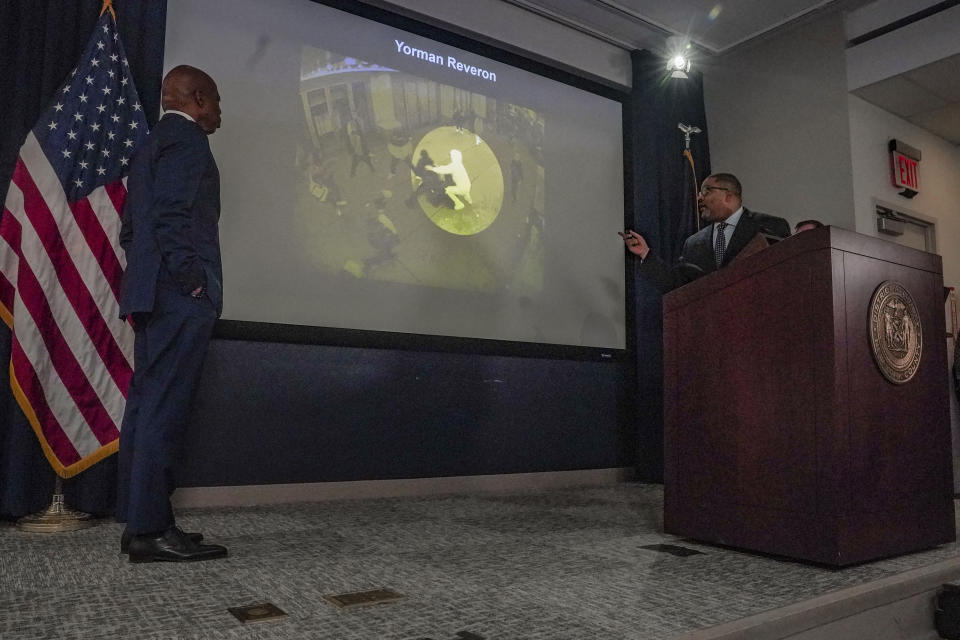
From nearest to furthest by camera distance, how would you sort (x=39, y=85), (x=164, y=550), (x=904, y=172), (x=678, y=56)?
(x=164, y=550), (x=39, y=85), (x=904, y=172), (x=678, y=56)

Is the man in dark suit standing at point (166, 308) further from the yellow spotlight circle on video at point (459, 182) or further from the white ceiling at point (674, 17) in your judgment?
the white ceiling at point (674, 17)

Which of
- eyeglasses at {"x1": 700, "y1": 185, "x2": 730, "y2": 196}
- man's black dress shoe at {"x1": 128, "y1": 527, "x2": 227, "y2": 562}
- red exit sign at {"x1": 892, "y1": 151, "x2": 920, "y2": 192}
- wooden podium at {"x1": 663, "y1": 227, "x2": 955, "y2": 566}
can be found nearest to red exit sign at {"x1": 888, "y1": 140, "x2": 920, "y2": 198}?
red exit sign at {"x1": 892, "y1": 151, "x2": 920, "y2": 192}

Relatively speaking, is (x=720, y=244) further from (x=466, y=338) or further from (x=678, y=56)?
(x=678, y=56)

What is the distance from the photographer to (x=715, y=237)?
258 centimetres

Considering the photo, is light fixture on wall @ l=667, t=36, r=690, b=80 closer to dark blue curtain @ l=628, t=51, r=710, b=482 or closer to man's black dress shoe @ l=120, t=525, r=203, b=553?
dark blue curtain @ l=628, t=51, r=710, b=482

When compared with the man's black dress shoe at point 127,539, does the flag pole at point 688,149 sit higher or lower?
higher

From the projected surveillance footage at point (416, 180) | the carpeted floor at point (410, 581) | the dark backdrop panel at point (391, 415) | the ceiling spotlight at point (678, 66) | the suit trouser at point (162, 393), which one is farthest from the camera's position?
the ceiling spotlight at point (678, 66)

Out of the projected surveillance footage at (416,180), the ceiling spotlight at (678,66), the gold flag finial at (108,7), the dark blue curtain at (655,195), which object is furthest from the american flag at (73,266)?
the ceiling spotlight at (678,66)

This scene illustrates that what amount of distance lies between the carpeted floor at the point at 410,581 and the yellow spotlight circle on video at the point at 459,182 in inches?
64.8

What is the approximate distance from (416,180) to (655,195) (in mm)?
1707

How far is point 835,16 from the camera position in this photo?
4160mm

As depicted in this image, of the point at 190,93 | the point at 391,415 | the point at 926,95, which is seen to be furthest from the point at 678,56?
the point at 190,93

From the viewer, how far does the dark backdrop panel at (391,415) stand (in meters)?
2.94

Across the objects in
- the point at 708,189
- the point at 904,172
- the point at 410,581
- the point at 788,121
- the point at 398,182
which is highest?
the point at 788,121
